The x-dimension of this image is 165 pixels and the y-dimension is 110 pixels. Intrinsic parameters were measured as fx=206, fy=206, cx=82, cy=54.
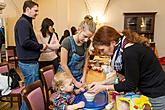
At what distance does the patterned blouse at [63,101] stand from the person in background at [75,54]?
1.14 feet

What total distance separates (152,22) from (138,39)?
4.90 metres

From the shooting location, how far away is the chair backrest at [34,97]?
1.51 metres

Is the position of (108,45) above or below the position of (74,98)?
above

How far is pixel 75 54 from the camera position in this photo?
200cm

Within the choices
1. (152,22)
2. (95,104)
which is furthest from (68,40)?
(152,22)

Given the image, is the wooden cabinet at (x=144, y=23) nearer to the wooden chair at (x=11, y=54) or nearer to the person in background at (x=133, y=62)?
the wooden chair at (x=11, y=54)

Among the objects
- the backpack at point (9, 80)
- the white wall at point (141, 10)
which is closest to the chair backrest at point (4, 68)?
the backpack at point (9, 80)

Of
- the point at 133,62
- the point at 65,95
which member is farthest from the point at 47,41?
the point at 133,62

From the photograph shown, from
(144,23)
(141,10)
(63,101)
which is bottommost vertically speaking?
(63,101)

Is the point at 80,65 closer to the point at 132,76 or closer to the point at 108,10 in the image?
the point at 132,76

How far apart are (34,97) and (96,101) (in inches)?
20.3

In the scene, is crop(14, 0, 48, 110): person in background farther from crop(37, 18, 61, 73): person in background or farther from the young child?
the young child

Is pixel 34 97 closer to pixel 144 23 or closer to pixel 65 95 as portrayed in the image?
pixel 65 95

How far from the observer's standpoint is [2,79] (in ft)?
8.88
